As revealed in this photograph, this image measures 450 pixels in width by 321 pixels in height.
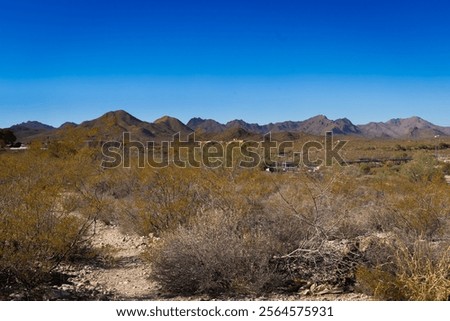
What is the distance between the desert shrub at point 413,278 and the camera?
5.98 metres

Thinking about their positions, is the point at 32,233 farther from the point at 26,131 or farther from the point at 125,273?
the point at 26,131

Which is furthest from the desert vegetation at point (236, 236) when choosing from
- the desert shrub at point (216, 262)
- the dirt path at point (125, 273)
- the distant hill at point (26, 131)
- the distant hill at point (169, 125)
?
the distant hill at point (169, 125)

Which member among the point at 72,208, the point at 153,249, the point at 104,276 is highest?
the point at 72,208

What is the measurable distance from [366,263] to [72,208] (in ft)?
18.7

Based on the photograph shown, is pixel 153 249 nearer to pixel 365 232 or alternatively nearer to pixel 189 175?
pixel 189 175

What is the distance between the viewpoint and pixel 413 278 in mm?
6250

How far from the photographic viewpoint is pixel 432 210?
10328 mm

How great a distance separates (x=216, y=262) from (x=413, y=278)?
302 cm

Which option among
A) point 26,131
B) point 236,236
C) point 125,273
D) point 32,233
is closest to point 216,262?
point 236,236

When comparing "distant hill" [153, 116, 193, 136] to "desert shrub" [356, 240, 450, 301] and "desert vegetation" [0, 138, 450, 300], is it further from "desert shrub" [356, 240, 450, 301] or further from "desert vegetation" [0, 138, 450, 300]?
"desert shrub" [356, 240, 450, 301]

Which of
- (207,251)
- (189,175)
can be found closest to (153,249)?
(207,251)

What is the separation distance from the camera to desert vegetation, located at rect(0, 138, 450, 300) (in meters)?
6.98

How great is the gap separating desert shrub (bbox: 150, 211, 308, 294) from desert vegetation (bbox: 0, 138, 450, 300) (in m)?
0.02

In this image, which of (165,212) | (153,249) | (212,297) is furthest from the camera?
(165,212)
